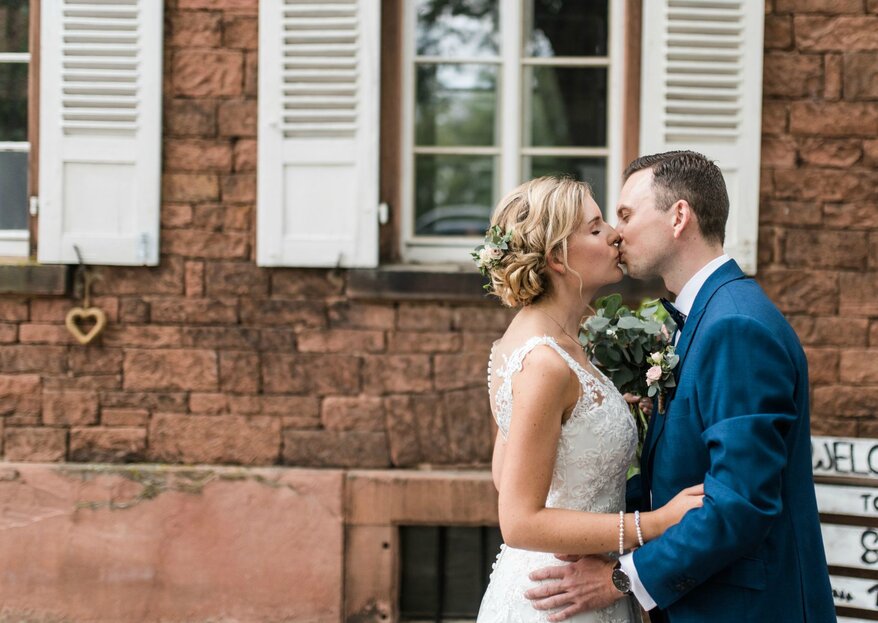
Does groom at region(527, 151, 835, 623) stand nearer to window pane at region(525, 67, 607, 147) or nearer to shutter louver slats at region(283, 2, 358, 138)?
shutter louver slats at region(283, 2, 358, 138)

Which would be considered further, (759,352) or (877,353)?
(877,353)

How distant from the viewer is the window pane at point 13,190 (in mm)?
5129

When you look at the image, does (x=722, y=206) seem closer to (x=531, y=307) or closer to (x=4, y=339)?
(x=531, y=307)

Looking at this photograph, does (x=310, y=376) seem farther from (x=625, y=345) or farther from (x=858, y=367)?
(x=858, y=367)

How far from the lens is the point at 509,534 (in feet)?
7.57

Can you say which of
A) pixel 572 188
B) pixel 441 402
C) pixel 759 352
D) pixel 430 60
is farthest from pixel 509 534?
pixel 430 60

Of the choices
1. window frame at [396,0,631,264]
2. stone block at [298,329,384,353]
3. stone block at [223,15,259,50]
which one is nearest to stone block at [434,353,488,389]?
stone block at [298,329,384,353]

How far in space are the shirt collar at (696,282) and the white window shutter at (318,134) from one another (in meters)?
2.53

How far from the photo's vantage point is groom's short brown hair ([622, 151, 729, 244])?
244 centimetres

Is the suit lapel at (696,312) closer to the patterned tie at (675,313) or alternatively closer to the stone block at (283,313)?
the patterned tie at (675,313)

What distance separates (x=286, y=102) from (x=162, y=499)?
2.04 m

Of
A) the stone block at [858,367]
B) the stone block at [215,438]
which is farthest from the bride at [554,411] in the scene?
the stone block at [858,367]

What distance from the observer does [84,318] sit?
4910 millimetres

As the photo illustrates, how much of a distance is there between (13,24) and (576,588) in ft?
14.1
